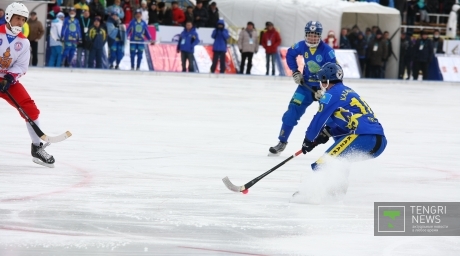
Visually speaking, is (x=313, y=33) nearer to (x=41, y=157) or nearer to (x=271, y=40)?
(x=41, y=157)

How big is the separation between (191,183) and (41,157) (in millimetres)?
1427

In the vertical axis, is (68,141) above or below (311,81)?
below

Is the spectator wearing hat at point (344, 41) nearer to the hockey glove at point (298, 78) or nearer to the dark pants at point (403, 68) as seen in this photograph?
the dark pants at point (403, 68)

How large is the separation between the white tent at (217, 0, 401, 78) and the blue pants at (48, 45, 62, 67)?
6201 mm

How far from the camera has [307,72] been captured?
31.1ft

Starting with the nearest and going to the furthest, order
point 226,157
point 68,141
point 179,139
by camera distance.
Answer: point 226,157 < point 68,141 < point 179,139

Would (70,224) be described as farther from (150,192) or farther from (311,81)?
(311,81)

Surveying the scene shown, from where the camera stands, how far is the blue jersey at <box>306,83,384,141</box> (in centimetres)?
654

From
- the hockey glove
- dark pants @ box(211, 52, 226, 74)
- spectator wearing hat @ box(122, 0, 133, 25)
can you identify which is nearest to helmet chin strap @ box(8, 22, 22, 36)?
the hockey glove

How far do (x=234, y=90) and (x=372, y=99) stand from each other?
2763 mm

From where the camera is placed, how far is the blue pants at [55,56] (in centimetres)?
2258

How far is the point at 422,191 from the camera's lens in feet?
23.5

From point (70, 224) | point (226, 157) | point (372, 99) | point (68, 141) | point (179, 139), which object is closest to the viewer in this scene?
point (70, 224)

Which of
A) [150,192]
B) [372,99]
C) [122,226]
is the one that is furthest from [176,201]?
[372,99]
